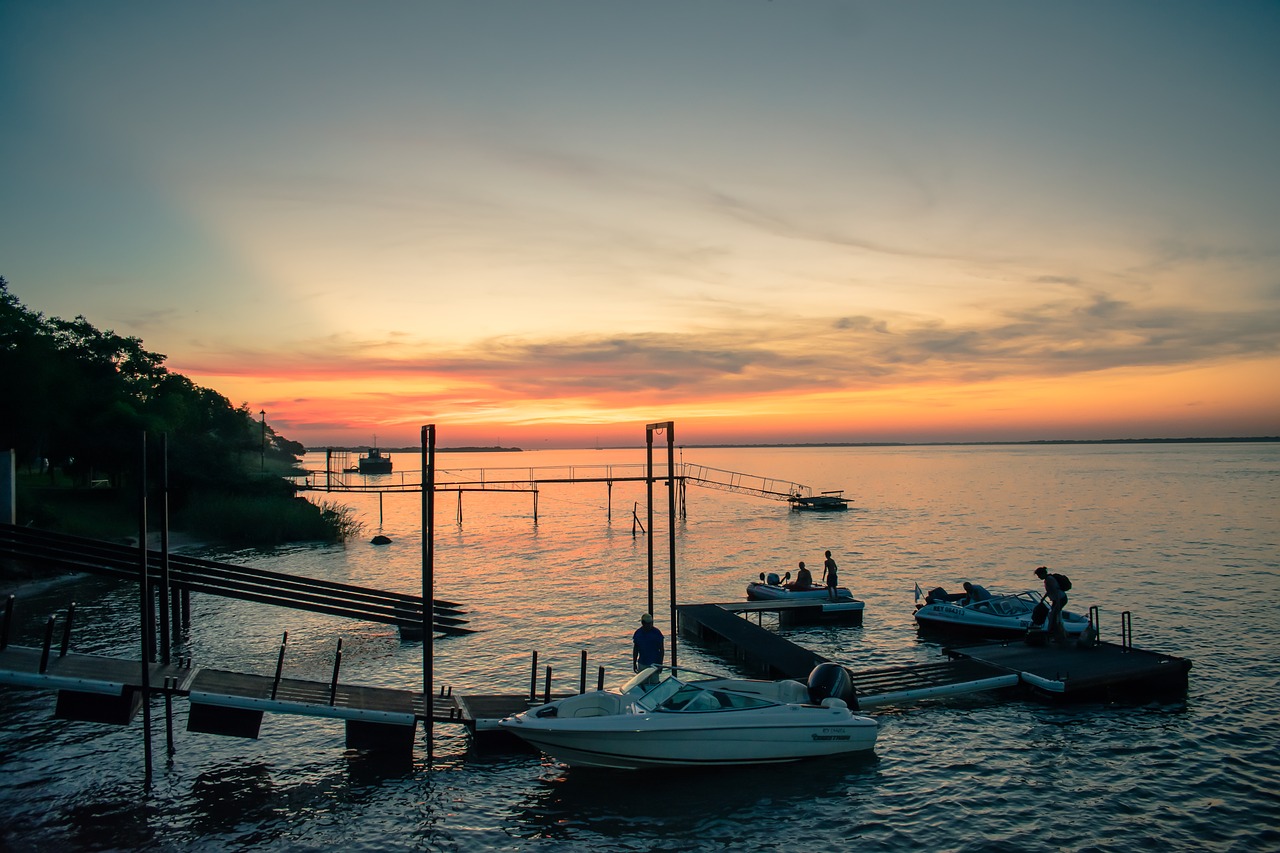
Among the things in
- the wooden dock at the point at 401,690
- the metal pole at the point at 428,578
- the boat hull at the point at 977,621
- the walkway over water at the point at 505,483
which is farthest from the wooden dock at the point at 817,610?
the metal pole at the point at 428,578

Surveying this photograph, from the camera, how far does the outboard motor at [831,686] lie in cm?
1708

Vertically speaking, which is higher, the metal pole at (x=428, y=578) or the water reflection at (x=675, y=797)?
the metal pole at (x=428, y=578)

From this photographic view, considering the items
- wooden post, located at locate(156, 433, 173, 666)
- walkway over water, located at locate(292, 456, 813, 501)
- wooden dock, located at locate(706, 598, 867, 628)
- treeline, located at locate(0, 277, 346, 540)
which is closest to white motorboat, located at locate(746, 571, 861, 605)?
wooden dock, located at locate(706, 598, 867, 628)

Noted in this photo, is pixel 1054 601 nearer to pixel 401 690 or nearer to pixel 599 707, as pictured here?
pixel 599 707

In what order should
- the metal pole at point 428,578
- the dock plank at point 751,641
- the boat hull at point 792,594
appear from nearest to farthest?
the metal pole at point 428,578
the dock plank at point 751,641
the boat hull at point 792,594

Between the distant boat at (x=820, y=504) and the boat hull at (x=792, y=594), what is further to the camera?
the distant boat at (x=820, y=504)

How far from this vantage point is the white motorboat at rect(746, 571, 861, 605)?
3250 cm

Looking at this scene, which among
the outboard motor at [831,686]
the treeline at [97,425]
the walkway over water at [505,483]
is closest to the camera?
the outboard motor at [831,686]

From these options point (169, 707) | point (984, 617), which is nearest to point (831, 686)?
point (984, 617)

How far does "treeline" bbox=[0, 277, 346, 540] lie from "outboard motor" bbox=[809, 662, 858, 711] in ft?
136

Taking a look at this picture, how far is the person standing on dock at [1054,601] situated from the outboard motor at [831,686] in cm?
793

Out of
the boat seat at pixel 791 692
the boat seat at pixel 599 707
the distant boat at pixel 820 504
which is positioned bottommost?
the distant boat at pixel 820 504

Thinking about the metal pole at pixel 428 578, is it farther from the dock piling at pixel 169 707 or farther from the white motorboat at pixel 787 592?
the white motorboat at pixel 787 592

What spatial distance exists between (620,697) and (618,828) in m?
2.25
